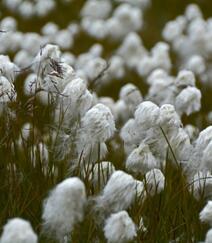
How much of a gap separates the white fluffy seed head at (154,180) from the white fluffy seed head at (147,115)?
0.27m

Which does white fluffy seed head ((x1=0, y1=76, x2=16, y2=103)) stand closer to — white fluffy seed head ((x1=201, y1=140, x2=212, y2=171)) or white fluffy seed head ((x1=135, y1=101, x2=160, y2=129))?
white fluffy seed head ((x1=135, y1=101, x2=160, y2=129))

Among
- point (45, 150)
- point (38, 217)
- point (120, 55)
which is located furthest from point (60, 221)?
point (120, 55)

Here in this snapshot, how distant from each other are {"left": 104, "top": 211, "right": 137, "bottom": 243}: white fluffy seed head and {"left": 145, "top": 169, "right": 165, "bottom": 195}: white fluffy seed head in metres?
0.95

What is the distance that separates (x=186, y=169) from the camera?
4453mm

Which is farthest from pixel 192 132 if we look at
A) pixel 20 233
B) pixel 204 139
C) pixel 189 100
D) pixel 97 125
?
Answer: pixel 20 233

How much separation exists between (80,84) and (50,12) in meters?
11.5

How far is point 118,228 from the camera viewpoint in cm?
341

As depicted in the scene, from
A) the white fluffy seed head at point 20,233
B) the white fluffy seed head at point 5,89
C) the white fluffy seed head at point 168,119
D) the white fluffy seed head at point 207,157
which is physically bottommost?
the white fluffy seed head at point 20,233

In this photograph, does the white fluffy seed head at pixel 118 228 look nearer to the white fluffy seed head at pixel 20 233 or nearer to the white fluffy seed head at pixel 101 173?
the white fluffy seed head at pixel 20 233

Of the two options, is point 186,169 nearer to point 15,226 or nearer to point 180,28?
point 15,226

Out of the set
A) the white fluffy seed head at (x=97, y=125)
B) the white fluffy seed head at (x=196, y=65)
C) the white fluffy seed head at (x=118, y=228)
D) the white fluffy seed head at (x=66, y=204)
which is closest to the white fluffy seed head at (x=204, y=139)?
the white fluffy seed head at (x=97, y=125)

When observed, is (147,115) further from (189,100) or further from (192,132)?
(192,132)

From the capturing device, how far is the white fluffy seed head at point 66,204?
3.10 meters

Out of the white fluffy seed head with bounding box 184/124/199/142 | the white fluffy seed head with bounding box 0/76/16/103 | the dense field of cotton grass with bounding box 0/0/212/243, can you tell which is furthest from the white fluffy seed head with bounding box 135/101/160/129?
the white fluffy seed head with bounding box 184/124/199/142
